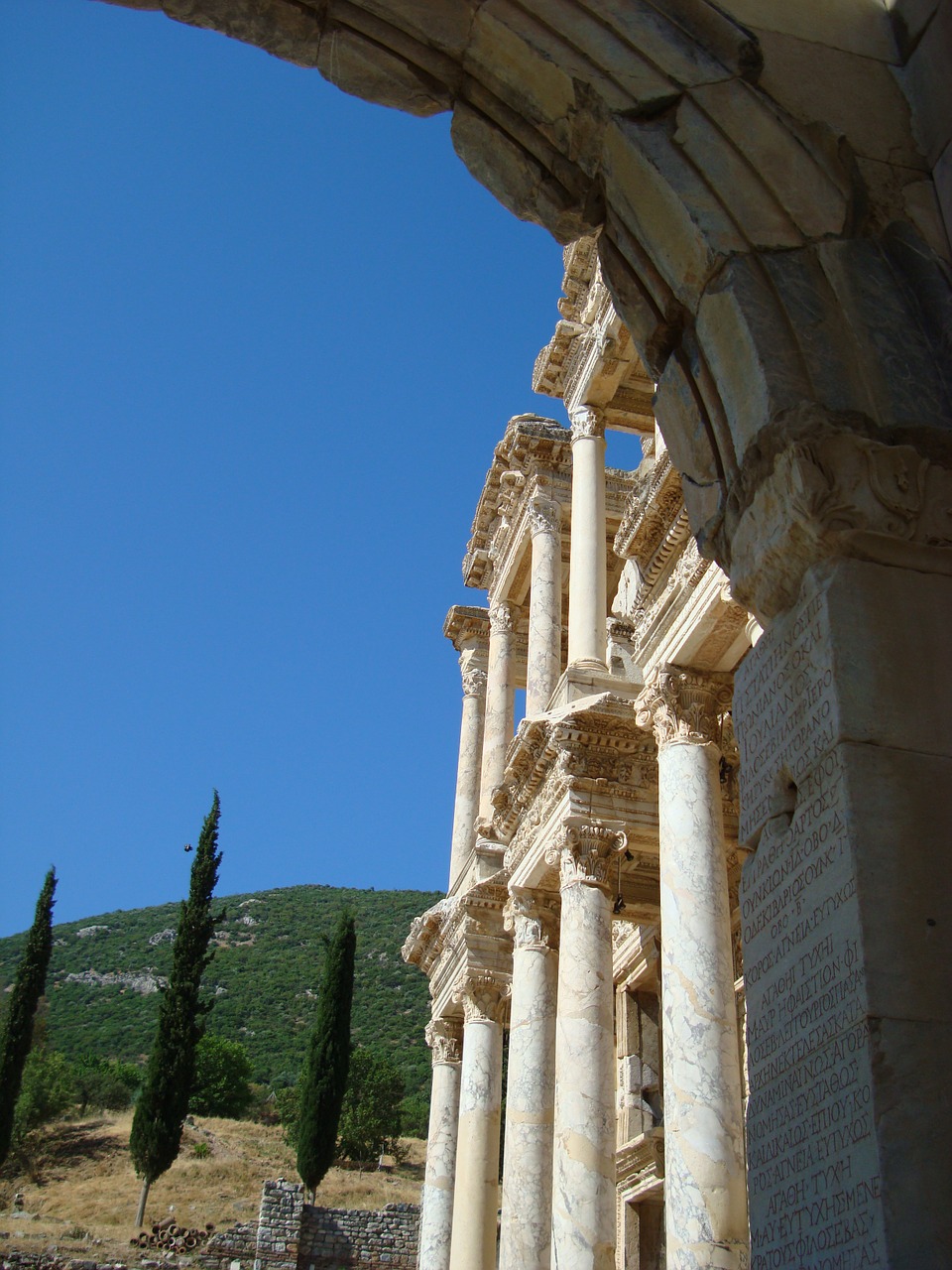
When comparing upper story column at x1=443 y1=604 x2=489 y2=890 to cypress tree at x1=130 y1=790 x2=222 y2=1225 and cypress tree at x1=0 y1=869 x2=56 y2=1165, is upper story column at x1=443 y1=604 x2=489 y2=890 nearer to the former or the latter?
cypress tree at x1=130 y1=790 x2=222 y2=1225

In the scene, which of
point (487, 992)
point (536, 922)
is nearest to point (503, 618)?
point (487, 992)

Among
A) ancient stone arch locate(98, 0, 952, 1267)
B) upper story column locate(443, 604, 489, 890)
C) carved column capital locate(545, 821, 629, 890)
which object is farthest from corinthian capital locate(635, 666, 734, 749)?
upper story column locate(443, 604, 489, 890)

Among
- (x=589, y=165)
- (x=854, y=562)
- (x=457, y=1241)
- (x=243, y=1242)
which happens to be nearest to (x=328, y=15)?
(x=589, y=165)

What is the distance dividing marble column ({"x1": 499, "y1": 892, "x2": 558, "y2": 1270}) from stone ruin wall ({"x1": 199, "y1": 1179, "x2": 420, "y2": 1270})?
18647 mm

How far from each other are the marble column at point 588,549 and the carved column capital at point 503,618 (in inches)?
225

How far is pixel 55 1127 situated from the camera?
48312mm

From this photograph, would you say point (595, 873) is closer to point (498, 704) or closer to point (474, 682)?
point (498, 704)

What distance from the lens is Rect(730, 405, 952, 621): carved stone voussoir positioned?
12.9 feet

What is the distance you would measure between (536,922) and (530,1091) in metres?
2.06

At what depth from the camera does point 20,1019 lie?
37.5 meters

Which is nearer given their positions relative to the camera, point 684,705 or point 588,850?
point 684,705

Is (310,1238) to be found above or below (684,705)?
below

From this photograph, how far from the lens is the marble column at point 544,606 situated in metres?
18.0

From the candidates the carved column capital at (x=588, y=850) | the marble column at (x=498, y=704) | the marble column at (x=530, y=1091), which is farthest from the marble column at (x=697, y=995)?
the marble column at (x=498, y=704)
